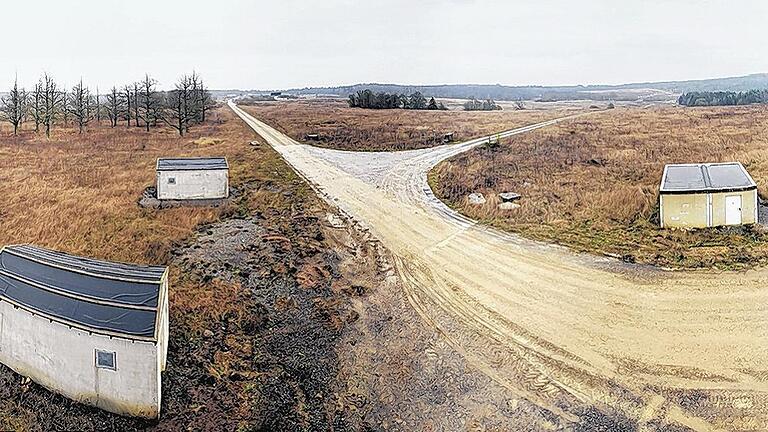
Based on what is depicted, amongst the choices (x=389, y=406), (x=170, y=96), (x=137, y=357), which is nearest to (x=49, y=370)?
(x=137, y=357)

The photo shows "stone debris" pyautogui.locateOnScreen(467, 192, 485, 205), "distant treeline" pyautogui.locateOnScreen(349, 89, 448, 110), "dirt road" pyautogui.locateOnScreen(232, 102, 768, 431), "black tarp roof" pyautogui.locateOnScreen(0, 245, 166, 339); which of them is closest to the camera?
"black tarp roof" pyautogui.locateOnScreen(0, 245, 166, 339)

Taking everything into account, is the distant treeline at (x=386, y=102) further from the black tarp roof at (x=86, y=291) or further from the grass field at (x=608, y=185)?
the black tarp roof at (x=86, y=291)

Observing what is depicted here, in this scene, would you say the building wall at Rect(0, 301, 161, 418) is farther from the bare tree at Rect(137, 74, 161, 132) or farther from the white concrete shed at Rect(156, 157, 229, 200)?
the bare tree at Rect(137, 74, 161, 132)

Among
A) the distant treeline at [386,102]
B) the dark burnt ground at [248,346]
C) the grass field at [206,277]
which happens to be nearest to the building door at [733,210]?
the dark burnt ground at [248,346]

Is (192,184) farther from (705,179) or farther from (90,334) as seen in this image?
(705,179)

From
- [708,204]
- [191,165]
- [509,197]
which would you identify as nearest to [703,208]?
[708,204]

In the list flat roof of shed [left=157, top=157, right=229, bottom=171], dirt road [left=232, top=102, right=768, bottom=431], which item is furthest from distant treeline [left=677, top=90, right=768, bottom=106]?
flat roof of shed [left=157, top=157, right=229, bottom=171]
